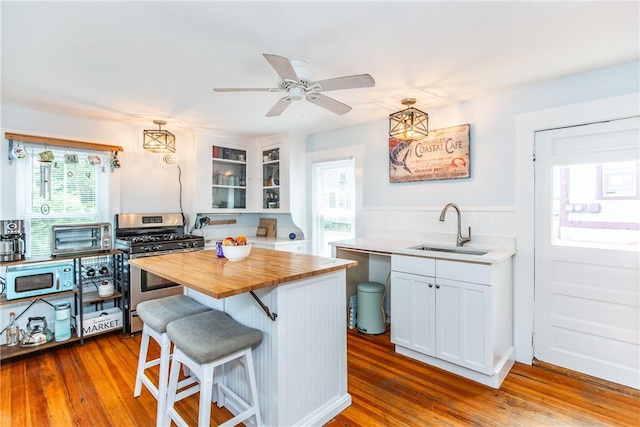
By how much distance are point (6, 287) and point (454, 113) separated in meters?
4.15

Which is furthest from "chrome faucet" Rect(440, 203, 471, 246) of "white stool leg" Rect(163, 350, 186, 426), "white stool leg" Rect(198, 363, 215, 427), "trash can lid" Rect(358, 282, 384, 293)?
"white stool leg" Rect(163, 350, 186, 426)

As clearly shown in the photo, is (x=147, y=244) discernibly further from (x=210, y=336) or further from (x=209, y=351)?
(x=209, y=351)

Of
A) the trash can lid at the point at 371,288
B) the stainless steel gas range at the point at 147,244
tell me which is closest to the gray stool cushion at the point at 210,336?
the trash can lid at the point at 371,288

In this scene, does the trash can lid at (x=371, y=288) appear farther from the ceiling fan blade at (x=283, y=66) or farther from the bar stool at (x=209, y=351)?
the ceiling fan blade at (x=283, y=66)

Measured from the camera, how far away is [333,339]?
1974 millimetres

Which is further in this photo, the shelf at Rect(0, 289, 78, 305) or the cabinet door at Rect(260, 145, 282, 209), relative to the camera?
the cabinet door at Rect(260, 145, 282, 209)

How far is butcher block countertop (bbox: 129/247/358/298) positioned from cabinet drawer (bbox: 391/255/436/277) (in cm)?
83

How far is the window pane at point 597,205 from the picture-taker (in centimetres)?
219

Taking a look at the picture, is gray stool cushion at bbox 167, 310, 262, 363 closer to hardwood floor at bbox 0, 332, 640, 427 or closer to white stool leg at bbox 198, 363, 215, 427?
white stool leg at bbox 198, 363, 215, 427

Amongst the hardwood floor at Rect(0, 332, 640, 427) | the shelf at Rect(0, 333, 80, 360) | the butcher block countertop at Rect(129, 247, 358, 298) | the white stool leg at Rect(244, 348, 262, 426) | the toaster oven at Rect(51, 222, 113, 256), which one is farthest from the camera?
the toaster oven at Rect(51, 222, 113, 256)

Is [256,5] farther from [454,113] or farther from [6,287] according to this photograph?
[6,287]

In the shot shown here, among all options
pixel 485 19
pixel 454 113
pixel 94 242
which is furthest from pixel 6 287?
pixel 454 113

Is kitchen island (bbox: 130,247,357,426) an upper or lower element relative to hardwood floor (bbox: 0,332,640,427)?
upper

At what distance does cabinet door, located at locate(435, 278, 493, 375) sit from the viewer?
223 cm
